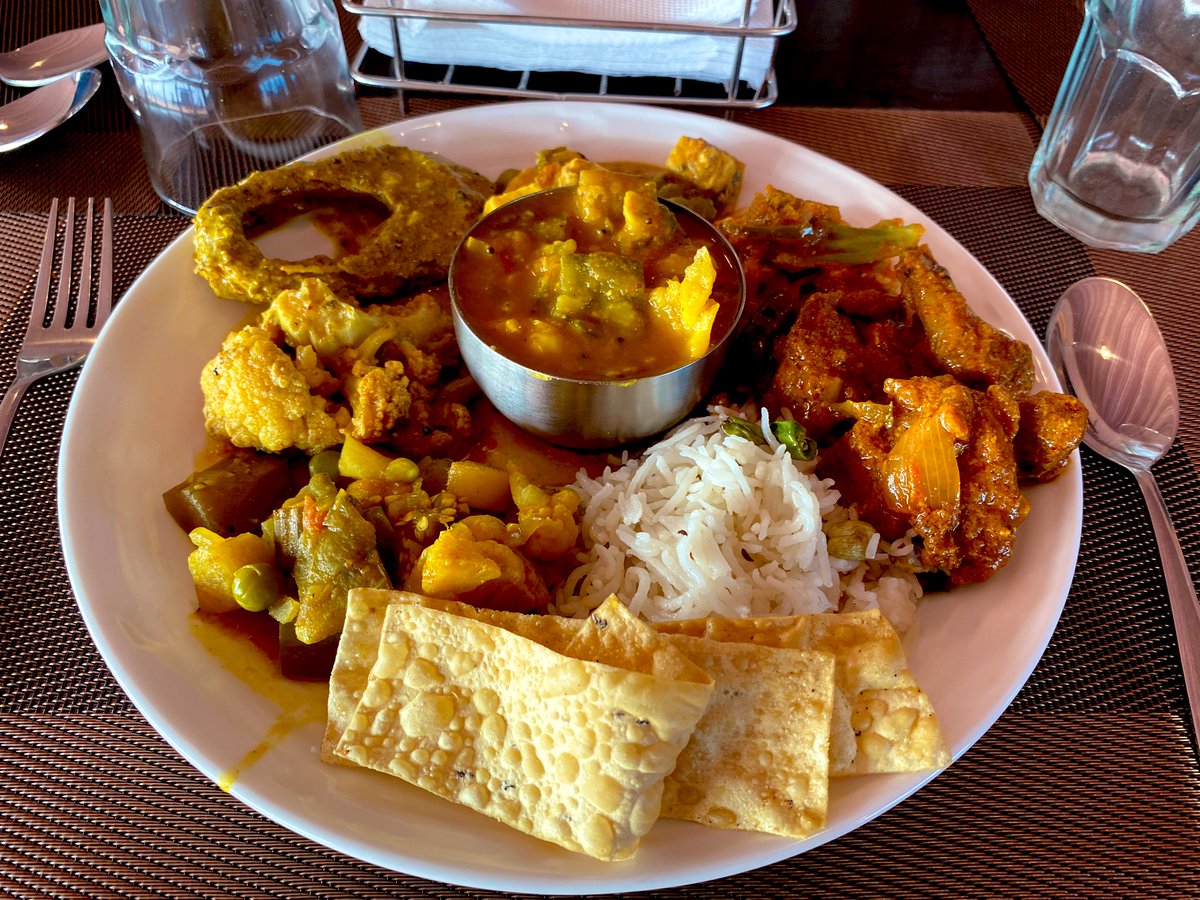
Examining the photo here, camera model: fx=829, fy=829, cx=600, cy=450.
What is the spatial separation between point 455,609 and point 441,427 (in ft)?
2.83

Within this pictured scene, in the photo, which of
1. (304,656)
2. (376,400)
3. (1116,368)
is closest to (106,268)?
(376,400)

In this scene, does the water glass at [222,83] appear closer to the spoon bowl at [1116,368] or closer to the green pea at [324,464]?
the green pea at [324,464]

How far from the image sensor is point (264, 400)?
2.49 meters

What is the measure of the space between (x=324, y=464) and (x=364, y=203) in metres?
1.26

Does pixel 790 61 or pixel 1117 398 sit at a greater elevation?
pixel 790 61

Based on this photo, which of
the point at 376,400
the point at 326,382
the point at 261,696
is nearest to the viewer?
the point at 261,696

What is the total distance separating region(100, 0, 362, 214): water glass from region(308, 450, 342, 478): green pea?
5.69 ft

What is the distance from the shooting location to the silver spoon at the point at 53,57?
406 cm

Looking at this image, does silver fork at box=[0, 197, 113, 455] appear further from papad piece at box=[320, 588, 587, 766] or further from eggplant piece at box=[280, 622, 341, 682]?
papad piece at box=[320, 588, 587, 766]

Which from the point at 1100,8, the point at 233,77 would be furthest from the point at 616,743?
the point at 1100,8

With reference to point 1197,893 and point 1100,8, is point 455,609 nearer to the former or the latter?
point 1197,893

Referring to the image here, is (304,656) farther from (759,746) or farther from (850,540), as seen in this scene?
(850,540)

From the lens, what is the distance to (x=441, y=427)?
2734 mm

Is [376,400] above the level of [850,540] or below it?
above
